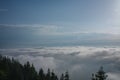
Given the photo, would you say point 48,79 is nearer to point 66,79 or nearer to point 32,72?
point 32,72

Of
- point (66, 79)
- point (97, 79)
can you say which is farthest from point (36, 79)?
point (97, 79)

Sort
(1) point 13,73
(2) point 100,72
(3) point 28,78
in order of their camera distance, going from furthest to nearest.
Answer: (3) point 28,78 < (1) point 13,73 < (2) point 100,72

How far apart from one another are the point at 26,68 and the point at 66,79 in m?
27.0

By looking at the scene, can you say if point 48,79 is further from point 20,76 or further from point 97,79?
point 97,79

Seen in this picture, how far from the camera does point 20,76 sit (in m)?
91.7

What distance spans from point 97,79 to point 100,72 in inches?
76.0

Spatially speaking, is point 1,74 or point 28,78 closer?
point 1,74

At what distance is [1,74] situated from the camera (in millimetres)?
80312

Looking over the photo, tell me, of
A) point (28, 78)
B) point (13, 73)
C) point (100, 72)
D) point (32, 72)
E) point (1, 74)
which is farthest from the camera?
point (32, 72)

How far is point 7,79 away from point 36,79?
11.4 m

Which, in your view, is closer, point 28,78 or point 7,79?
point 7,79

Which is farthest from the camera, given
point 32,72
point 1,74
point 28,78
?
point 32,72

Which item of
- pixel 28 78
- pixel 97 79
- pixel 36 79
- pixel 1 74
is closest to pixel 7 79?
pixel 1 74

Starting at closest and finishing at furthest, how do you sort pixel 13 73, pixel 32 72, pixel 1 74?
pixel 1 74, pixel 13 73, pixel 32 72
